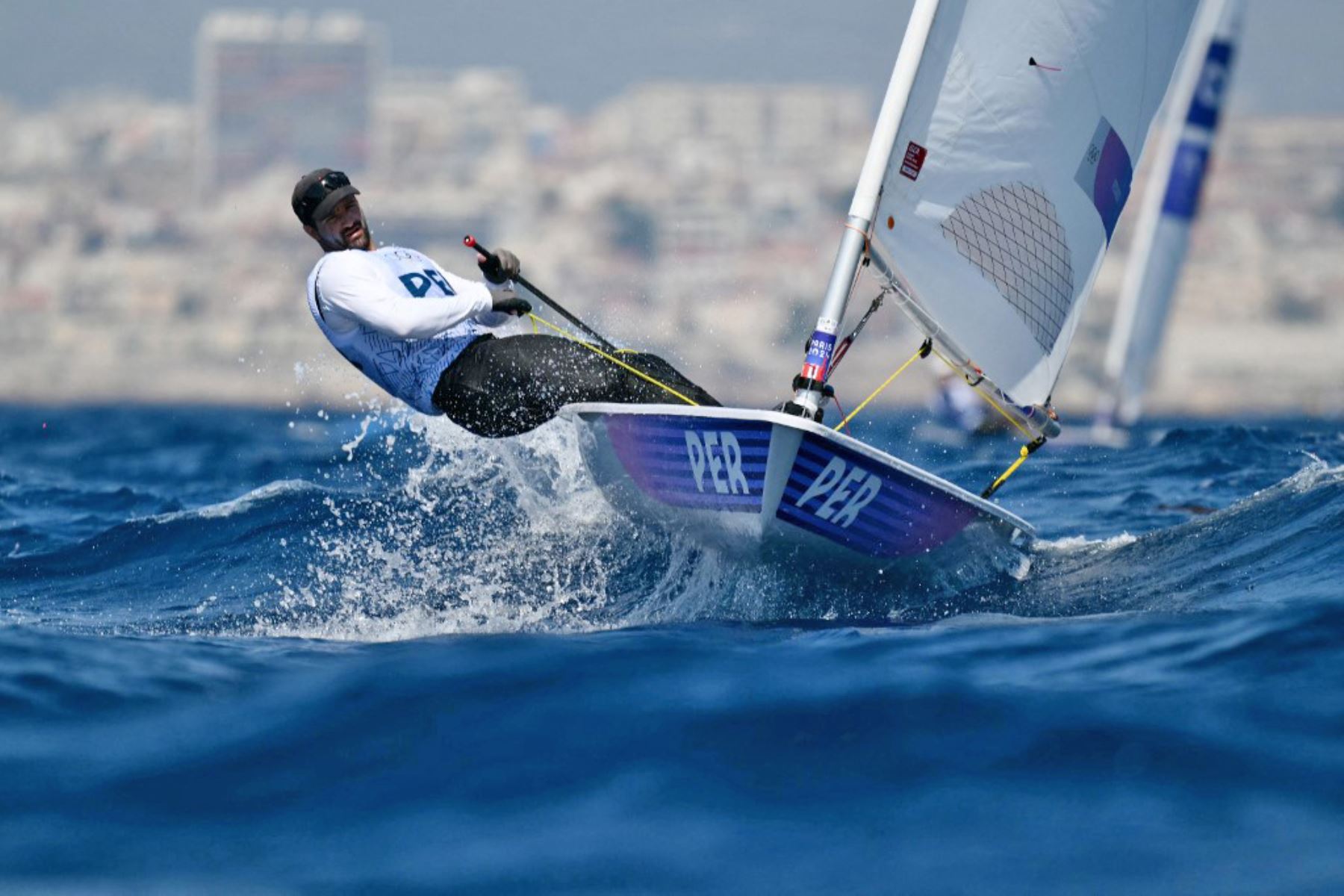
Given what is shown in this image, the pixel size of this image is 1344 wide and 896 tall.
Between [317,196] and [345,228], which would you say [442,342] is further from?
[317,196]

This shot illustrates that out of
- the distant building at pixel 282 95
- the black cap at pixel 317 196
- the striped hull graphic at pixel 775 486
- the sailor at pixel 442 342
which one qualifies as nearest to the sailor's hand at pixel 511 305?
the sailor at pixel 442 342

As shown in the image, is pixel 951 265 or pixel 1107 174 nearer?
pixel 951 265

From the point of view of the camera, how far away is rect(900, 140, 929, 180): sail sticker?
5332mm

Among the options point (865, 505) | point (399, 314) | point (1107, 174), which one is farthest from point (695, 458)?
point (1107, 174)

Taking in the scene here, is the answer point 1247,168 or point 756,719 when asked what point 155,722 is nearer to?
point 756,719

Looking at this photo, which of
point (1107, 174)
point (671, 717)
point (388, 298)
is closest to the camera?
point (671, 717)

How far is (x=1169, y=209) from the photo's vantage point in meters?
14.2

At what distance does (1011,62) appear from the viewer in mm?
5453

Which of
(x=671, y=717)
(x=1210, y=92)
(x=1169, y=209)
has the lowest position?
(x=671, y=717)

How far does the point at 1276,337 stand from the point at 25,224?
61966mm

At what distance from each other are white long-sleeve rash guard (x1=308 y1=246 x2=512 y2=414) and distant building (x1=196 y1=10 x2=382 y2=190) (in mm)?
91367

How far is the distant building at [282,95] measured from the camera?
97375mm

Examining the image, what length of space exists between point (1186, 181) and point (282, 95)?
94053mm

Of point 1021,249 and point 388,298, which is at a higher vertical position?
point 1021,249
